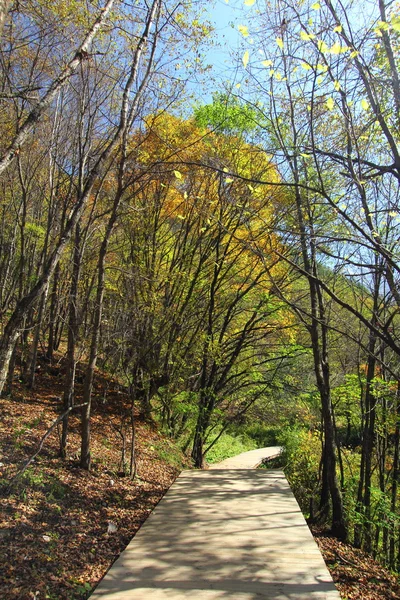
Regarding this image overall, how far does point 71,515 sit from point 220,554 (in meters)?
1.46

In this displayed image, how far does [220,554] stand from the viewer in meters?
3.75

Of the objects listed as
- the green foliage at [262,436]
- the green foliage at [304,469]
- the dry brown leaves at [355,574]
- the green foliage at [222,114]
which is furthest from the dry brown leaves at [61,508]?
the green foliage at [262,436]

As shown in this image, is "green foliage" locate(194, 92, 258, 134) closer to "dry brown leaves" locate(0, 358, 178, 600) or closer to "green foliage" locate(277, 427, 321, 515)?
"dry brown leaves" locate(0, 358, 178, 600)

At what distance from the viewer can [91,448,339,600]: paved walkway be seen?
10.2ft

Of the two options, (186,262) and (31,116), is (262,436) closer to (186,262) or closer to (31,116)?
(186,262)

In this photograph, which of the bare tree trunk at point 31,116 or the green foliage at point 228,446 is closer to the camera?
the bare tree trunk at point 31,116

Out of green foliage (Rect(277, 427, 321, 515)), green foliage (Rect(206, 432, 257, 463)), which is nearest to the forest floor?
green foliage (Rect(277, 427, 321, 515))

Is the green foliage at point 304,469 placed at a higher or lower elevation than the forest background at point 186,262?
lower

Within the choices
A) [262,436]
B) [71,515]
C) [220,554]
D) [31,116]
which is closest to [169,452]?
[71,515]

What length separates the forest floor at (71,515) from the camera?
303 centimetres

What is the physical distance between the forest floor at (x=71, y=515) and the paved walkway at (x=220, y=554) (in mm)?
249

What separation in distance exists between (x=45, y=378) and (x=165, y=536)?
6.19 meters

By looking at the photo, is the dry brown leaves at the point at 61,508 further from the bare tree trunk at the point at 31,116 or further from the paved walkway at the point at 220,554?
the bare tree trunk at the point at 31,116

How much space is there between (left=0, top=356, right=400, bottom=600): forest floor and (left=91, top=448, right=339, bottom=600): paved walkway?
249 mm
